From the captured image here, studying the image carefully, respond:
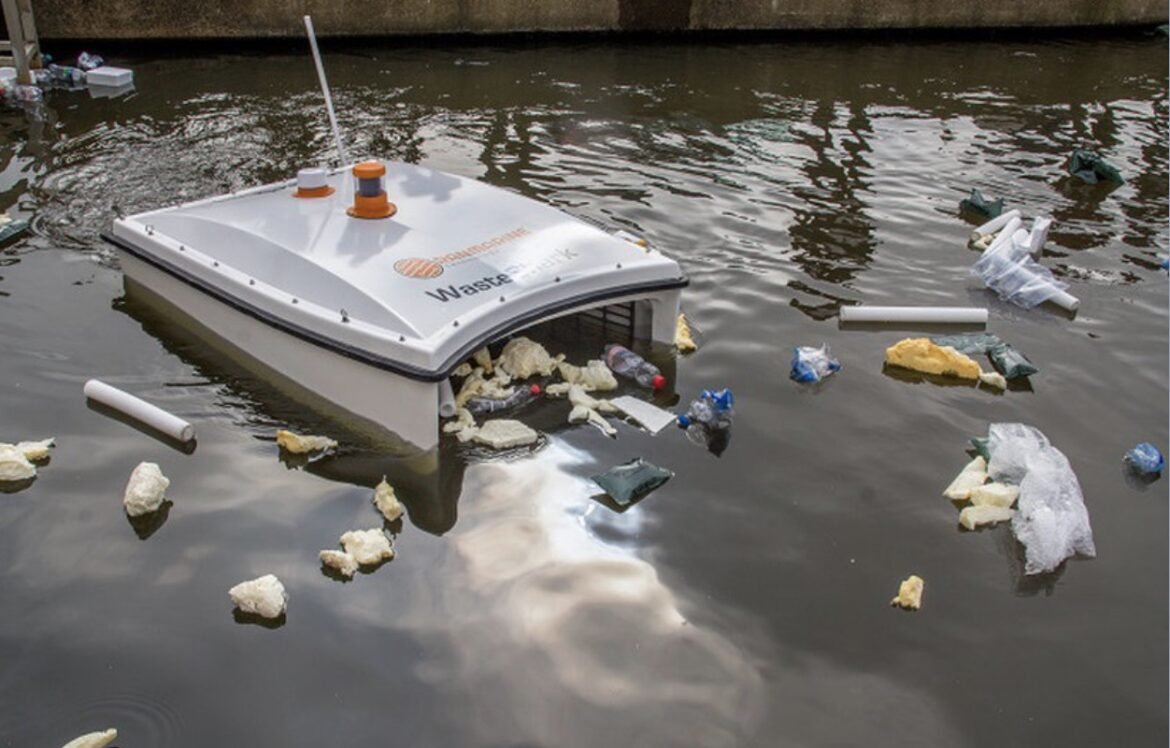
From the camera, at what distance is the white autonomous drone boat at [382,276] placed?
518 cm

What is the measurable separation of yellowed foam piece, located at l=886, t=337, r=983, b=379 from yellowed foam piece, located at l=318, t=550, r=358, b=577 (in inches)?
134

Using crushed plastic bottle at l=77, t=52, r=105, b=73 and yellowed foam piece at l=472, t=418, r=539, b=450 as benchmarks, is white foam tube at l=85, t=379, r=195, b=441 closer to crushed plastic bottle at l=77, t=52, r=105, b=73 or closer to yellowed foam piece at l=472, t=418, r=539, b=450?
yellowed foam piece at l=472, t=418, r=539, b=450

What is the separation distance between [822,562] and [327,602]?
82.1 inches

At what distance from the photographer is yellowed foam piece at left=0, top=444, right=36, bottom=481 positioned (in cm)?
499

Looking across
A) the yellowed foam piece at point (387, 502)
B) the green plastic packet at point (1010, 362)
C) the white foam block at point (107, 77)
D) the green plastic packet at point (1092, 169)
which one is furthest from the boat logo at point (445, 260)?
the white foam block at point (107, 77)

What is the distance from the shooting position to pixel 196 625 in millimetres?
4152

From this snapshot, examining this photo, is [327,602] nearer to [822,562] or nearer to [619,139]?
[822,562]

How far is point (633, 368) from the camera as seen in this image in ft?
19.7

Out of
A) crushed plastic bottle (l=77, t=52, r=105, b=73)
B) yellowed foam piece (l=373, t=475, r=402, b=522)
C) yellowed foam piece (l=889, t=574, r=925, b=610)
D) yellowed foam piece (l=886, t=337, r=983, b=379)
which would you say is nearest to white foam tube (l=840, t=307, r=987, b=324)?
yellowed foam piece (l=886, t=337, r=983, b=379)

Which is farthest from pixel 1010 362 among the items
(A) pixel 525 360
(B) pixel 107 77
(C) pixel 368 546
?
(B) pixel 107 77

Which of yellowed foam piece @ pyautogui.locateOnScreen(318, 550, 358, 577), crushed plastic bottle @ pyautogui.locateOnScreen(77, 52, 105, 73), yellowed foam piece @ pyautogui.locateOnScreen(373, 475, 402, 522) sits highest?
crushed plastic bottle @ pyautogui.locateOnScreen(77, 52, 105, 73)

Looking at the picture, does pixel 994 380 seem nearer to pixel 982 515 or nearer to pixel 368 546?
pixel 982 515

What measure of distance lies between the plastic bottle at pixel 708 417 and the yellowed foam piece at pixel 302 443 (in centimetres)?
180

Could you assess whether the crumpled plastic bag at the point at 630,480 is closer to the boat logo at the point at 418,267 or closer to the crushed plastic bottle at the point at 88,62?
the boat logo at the point at 418,267
